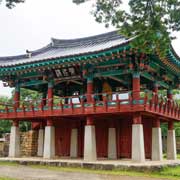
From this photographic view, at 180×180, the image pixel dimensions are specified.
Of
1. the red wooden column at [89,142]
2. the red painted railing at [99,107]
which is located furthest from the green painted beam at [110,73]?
the red wooden column at [89,142]

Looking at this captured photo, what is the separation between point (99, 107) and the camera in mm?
21594

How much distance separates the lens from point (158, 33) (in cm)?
1266

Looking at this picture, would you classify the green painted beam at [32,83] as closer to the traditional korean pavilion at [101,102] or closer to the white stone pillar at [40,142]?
the traditional korean pavilion at [101,102]

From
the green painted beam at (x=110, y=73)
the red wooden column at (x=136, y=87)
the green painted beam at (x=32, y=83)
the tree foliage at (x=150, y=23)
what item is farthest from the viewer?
the green painted beam at (x=32, y=83)

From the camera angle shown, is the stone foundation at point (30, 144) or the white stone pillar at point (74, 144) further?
the stone foundation at point (30, 144)

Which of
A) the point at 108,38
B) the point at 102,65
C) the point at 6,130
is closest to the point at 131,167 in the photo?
the point at 102,65

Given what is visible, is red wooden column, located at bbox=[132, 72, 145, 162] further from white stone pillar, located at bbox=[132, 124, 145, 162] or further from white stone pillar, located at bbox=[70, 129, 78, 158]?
white stone pillar, located at bbox=[70, 129, 78, 158]

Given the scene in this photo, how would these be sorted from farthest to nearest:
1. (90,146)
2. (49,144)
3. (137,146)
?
(49,144) → (90,146) → (137,146)

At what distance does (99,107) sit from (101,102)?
36 cm

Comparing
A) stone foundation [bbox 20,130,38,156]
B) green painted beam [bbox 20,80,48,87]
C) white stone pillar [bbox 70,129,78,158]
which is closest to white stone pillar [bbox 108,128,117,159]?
white stone pillar [bbox 70,129,78,158]

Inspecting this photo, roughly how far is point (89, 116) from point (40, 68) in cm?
549

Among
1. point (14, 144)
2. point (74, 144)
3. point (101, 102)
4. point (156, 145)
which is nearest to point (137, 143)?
point (156, 145)

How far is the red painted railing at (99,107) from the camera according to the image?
20388 millimetres

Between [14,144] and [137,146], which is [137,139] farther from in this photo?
[14,144]
